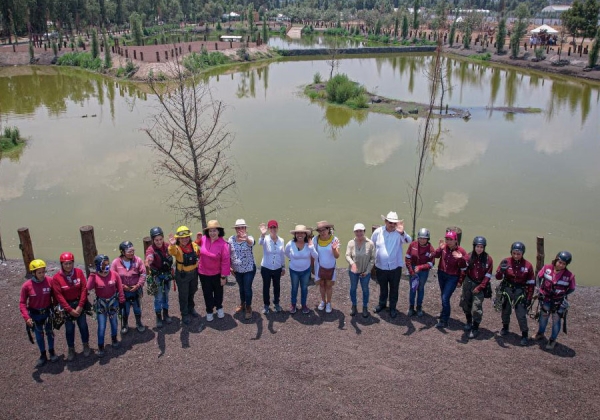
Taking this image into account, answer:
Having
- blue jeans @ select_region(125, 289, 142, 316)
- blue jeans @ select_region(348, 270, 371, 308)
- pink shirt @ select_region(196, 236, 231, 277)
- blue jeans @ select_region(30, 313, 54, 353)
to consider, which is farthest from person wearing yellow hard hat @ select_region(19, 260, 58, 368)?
blue jeans @ select_region(348, 270, 371, 308)

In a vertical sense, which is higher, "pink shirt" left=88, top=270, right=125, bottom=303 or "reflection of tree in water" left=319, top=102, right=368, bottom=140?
"pink shirt" left=88, top=270, right=125, bottom=303

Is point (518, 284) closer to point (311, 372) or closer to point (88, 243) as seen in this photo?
point (311, 372)

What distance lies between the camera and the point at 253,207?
45.9 ft

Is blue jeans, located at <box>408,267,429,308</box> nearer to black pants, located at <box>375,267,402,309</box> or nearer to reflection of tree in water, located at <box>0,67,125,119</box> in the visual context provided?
black pants, located at <box>375,267,402,309</box>

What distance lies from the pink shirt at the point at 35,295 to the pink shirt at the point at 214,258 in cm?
195

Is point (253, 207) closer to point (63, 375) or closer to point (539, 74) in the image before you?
point (63, 375)

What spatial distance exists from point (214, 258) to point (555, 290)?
4530mm

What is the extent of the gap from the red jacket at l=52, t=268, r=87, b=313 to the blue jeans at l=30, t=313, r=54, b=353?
12.2 inches

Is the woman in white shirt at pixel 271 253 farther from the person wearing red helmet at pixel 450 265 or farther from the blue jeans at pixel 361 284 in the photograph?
the person wearing red helmet at pixel 450 265

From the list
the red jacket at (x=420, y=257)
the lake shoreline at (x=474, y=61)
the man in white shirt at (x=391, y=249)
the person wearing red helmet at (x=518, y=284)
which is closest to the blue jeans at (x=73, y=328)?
the man in white shirt at (x=391, y=249)

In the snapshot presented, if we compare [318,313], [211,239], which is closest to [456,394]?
[318,313]

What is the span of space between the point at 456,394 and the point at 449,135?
18.7m

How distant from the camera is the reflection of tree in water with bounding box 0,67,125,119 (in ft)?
96.6

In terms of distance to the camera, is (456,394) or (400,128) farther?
(400,128)
